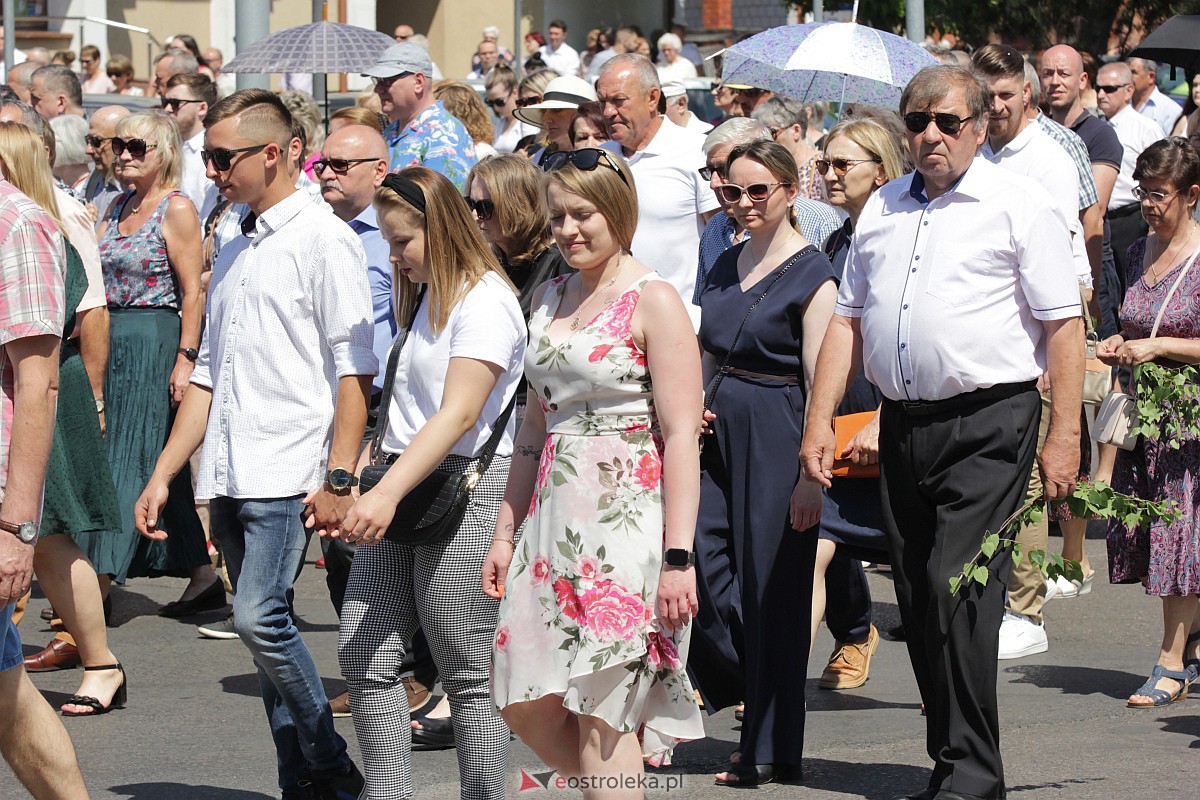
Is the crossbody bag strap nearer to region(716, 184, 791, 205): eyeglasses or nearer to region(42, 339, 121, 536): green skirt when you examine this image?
region(716, 184, 791, 205): eyeglasses

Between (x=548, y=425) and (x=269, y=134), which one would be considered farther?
(x=269, y=134)

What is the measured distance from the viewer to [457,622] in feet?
15.0

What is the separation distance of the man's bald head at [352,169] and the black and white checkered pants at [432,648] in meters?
2.19

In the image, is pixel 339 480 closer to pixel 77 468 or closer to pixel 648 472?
pixel 648 472

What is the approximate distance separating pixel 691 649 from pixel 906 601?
828 millimetres

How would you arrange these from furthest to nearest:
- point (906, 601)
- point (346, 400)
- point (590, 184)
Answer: point (906, 601) → point (346, 400) → point (590, 184)

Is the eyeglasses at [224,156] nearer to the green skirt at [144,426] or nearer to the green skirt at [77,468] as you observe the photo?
the green skirt at [77,468]

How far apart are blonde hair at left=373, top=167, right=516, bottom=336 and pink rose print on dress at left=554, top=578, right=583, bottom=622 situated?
0.79 m

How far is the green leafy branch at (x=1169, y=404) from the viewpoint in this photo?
20.4ft

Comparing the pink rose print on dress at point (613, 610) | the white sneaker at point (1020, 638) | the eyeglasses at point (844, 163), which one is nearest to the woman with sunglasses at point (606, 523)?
the pink rose print on dress at point (613, 610)

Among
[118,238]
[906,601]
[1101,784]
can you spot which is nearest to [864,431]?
[906,601]

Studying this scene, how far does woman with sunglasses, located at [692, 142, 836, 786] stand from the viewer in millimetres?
5402

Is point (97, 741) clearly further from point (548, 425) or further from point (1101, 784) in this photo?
point (1101, 784)

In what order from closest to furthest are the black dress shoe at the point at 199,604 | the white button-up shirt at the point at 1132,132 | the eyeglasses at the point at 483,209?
the eyeglasses at the point at 483,209
the black dress shoe at the point at 199,604
the white button-up shirt at the point at 1132,132
